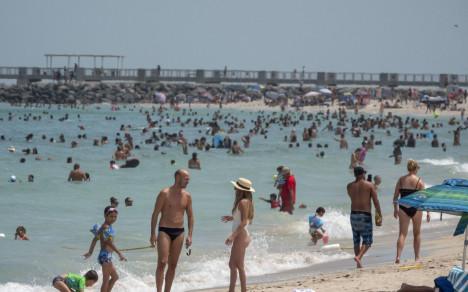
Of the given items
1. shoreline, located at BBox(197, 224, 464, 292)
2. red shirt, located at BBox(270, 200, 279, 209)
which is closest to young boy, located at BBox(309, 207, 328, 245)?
shoreline, located at BBox(197, 224, 464, 292)

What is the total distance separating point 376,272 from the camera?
32.6ft

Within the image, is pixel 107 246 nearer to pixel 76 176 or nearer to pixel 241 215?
pixel 241 215

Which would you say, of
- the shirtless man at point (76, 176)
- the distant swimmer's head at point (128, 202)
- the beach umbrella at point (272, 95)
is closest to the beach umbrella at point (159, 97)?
the beach umbrella at point (272, 95)

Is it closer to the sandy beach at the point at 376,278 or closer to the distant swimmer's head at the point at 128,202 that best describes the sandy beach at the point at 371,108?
the distant swimmer's head at the point at 128,202

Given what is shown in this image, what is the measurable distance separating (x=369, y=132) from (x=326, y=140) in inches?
276

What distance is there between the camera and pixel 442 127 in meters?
52.1

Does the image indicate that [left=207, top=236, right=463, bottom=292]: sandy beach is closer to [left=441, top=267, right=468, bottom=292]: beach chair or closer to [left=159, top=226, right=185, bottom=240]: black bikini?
[left=441, top=267, right=468, bottom=292]: beach chair

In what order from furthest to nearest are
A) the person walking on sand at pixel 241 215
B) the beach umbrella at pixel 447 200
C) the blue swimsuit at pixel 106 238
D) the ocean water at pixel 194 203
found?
the ocean water at pixel 194 203, the blue swimsuit at pixel 106 238, the person walking on sand at pixel 241 215, the beach umbrella at pixel 447 200

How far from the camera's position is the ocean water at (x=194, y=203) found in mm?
12031

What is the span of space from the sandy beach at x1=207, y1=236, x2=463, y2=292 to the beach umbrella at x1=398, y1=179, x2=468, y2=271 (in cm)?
100

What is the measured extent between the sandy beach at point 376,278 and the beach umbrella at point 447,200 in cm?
100

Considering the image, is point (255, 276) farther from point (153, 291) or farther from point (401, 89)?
point (401, 89)

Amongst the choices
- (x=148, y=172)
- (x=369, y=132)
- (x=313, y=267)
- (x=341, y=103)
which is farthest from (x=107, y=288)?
(x=341, y=103)

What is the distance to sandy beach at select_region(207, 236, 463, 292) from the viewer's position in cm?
907
